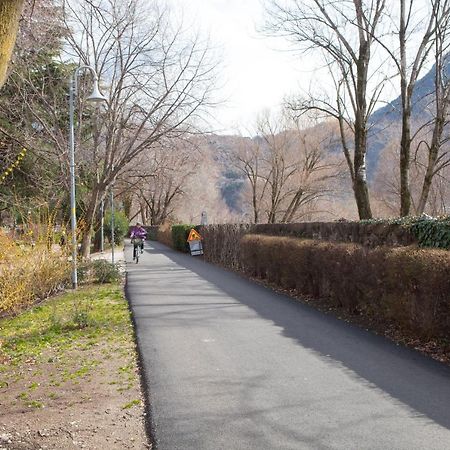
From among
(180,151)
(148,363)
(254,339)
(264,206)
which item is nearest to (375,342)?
(254,339)

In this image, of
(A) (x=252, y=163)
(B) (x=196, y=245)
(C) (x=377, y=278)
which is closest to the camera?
(C) (x=377, y=278)

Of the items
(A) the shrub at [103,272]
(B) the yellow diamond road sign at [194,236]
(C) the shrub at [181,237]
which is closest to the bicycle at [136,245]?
(B) the yellow diamond road sign at [194,236]

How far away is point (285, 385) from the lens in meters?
5.61

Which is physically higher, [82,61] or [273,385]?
[82,61]

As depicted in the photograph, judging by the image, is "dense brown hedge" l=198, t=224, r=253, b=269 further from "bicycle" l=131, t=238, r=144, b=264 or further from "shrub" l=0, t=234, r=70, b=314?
"shrub" l=0, t=234, r=70, b=314

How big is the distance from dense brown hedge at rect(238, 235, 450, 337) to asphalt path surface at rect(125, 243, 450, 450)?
0.52 metres

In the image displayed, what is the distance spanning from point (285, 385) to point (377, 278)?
3741 millimetres

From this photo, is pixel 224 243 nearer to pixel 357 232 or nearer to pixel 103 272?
pixel 103 272

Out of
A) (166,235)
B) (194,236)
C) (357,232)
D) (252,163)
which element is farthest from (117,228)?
(357,232)

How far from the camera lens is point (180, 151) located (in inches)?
882

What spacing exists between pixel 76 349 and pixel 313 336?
3548 mm

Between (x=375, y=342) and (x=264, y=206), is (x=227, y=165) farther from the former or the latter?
(x=375, y=342)

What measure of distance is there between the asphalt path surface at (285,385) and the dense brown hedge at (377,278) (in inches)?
20.5

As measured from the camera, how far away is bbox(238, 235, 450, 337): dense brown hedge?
7027mm
